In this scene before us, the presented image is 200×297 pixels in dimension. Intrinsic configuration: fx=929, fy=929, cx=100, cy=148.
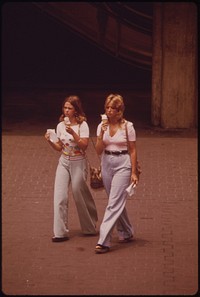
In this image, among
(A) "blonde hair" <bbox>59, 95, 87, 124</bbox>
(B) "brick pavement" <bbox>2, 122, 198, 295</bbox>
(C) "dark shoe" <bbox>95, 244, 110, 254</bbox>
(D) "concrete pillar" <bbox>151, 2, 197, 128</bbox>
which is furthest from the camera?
(D) "concrete pillar" <bbox>151, 2, 197, 128</bbox>

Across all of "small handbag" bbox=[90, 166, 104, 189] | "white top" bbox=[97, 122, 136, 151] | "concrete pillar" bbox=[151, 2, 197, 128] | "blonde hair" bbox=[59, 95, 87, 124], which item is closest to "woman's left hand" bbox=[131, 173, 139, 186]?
"white top" bbox=[97, 122, 136, 151]

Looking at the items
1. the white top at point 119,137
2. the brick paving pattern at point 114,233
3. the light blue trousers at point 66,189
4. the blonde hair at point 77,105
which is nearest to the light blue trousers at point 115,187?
the white top at point 119,137

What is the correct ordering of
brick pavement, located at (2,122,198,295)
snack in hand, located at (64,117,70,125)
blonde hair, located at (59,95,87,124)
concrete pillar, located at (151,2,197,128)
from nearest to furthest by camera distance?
1. brick pavement, located at (2,122,198,295)
2. blonde hair, located at (59,95,87,124)
3. snack in hand, located at (64,117,70,125)
4. concrete pillar, located at (151,2,197,128)

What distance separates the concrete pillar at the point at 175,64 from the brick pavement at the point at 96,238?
6.19 ft

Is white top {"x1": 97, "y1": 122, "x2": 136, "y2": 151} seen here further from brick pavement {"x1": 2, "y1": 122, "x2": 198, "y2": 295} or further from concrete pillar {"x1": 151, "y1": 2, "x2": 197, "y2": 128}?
concrete pillar {"x1": 151, "y1": 2, "x2": 197, "y2": 128}

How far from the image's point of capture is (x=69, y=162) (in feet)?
35.3

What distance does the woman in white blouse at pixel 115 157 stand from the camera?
10289 millimetres

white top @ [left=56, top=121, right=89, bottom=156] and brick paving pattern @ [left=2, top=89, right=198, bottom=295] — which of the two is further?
white top @ [left=56, top=121, right=89, bottom=156]

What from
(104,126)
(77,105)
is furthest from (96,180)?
(77,105)

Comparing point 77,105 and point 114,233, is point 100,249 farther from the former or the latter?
point 77,105

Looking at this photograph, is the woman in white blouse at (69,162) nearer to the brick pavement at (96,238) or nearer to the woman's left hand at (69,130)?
the woman's left hand at (69,130)

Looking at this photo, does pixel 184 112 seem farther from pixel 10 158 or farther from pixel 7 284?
pixel 7 284

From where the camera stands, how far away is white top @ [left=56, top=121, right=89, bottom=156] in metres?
10.6

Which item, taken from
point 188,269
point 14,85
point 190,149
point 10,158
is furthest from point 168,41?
point 188,269
